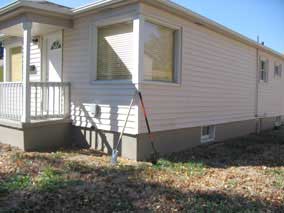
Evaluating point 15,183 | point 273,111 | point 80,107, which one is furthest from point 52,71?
point 273,111

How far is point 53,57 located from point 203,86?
4259 mm

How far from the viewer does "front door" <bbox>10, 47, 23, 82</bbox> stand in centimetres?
1107

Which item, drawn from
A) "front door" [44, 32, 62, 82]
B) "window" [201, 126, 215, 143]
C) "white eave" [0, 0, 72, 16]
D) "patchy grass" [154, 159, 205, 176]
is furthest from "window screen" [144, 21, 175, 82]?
"front door" [44, 32, 62, 82]

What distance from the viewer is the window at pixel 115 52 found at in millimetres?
7109

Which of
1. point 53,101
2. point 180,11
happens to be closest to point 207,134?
point 180,11

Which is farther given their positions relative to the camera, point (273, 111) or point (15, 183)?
point (273, 111)

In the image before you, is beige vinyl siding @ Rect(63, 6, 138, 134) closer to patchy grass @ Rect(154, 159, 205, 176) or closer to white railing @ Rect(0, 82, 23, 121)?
patchy grass @ Rect(154, 159, 205, 176)

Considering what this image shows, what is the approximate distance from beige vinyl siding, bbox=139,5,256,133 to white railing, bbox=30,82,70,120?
8.12 feet

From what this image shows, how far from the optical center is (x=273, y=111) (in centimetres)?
1475

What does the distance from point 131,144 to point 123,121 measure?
1.73ft

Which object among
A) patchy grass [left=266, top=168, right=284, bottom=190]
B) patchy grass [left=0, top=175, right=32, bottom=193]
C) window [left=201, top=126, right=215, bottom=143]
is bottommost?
patchy grass [left=266, top=168, right=284, bottom=190]

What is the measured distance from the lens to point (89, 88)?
7.74 m

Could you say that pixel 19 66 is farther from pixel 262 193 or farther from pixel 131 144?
pixel 262 193

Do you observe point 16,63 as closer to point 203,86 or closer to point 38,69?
point 38,69
